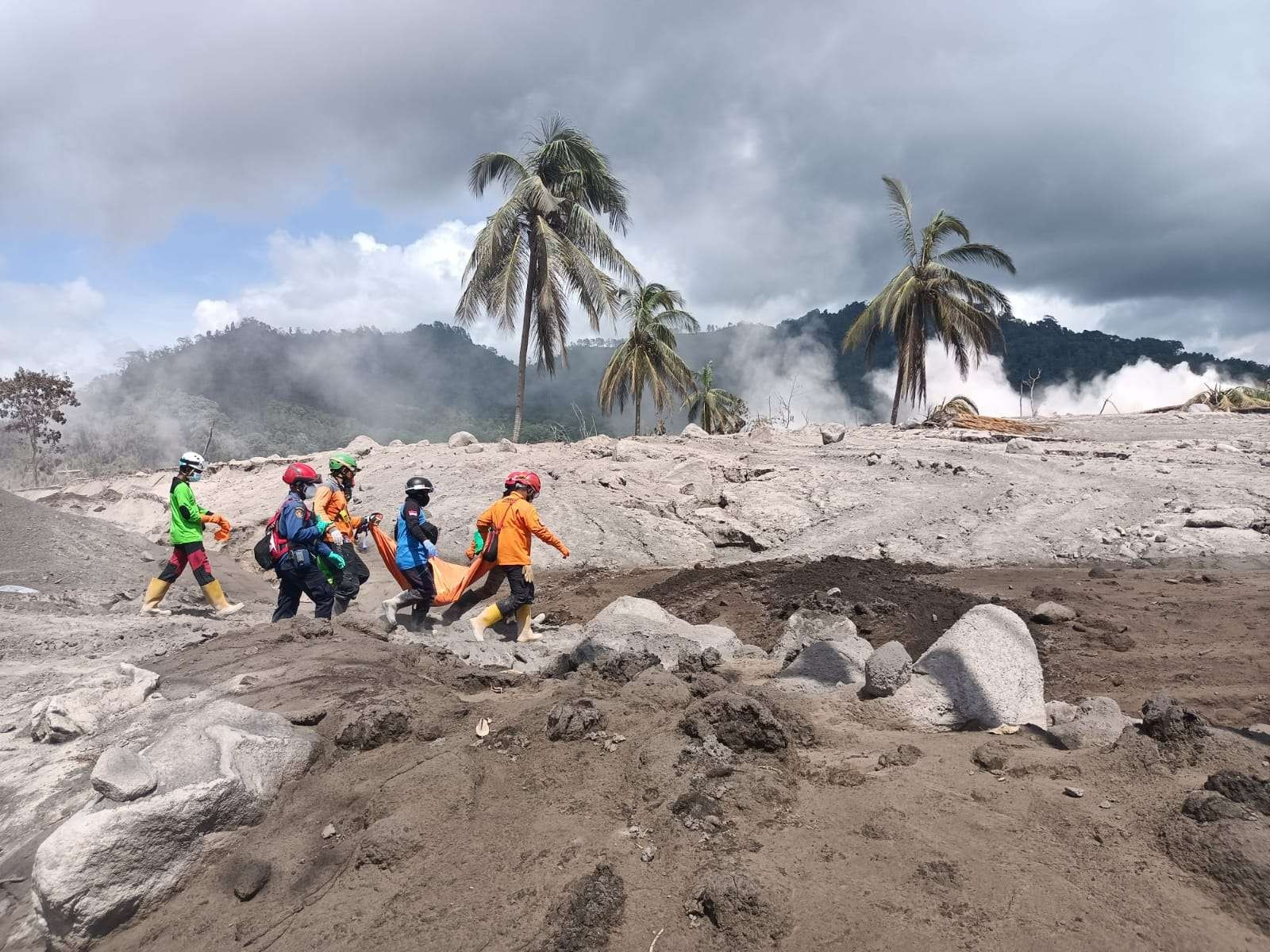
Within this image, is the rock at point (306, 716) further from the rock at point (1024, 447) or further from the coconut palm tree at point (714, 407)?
the coconut palm tree at point (714, 407)

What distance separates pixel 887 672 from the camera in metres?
4.40

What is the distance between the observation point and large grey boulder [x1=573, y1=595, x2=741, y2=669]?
552 cm

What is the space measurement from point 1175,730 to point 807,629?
283 centimetres

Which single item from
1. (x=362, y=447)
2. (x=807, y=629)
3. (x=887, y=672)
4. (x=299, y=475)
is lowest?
(x=807, y=629)

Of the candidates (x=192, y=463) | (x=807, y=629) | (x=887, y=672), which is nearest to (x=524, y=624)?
(x=807, y=629)

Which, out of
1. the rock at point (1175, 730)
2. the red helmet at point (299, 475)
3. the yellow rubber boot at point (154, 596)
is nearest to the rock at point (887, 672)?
the rock at point (1175, 730)

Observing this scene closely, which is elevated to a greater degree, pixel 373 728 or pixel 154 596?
pixel 154 596

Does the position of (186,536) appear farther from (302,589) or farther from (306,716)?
(306,716)

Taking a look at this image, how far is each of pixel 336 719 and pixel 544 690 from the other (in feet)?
4.87

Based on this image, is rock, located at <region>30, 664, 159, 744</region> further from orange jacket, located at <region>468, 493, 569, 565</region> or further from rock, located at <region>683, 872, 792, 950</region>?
rock, located at <region>683, 872, 792, 950</region>

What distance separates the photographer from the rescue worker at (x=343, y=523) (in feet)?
22.0

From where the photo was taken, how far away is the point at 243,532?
42.1ft

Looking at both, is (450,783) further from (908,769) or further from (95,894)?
(908,769)

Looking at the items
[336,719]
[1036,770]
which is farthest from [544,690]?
[1036,770]
